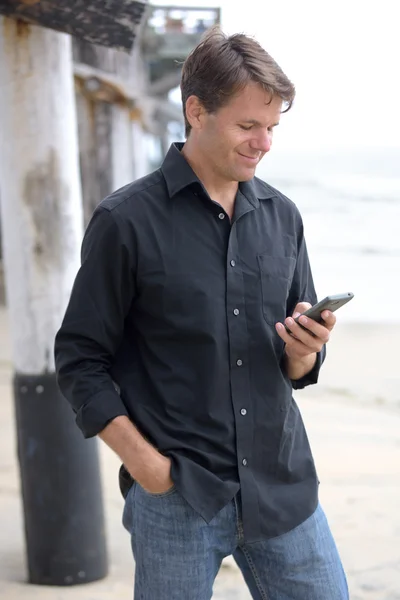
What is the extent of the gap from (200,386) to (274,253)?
0.38m

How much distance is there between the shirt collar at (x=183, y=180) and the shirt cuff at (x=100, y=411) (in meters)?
0.49

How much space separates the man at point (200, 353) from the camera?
82.0 inches

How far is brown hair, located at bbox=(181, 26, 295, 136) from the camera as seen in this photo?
2.06 metres

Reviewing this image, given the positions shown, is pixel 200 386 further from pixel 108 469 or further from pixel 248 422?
pixel 108 469

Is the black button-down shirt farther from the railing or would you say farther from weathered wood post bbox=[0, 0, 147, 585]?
the railing

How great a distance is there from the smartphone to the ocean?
583 inches

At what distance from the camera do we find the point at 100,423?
2.07 meters

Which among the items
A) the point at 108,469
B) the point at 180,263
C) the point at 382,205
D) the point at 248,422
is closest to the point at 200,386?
the point at 248,422

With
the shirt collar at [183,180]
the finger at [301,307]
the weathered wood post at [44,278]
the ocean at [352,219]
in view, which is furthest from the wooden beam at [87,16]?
the ocean at [352,219]

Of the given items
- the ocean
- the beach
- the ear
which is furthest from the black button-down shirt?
the ocean

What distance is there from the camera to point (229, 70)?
2057mm

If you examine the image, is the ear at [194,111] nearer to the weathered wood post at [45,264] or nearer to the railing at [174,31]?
the weathered wood post at [45,264]

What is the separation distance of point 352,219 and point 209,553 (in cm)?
3042

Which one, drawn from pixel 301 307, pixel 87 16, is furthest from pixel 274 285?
pixel 87 16
